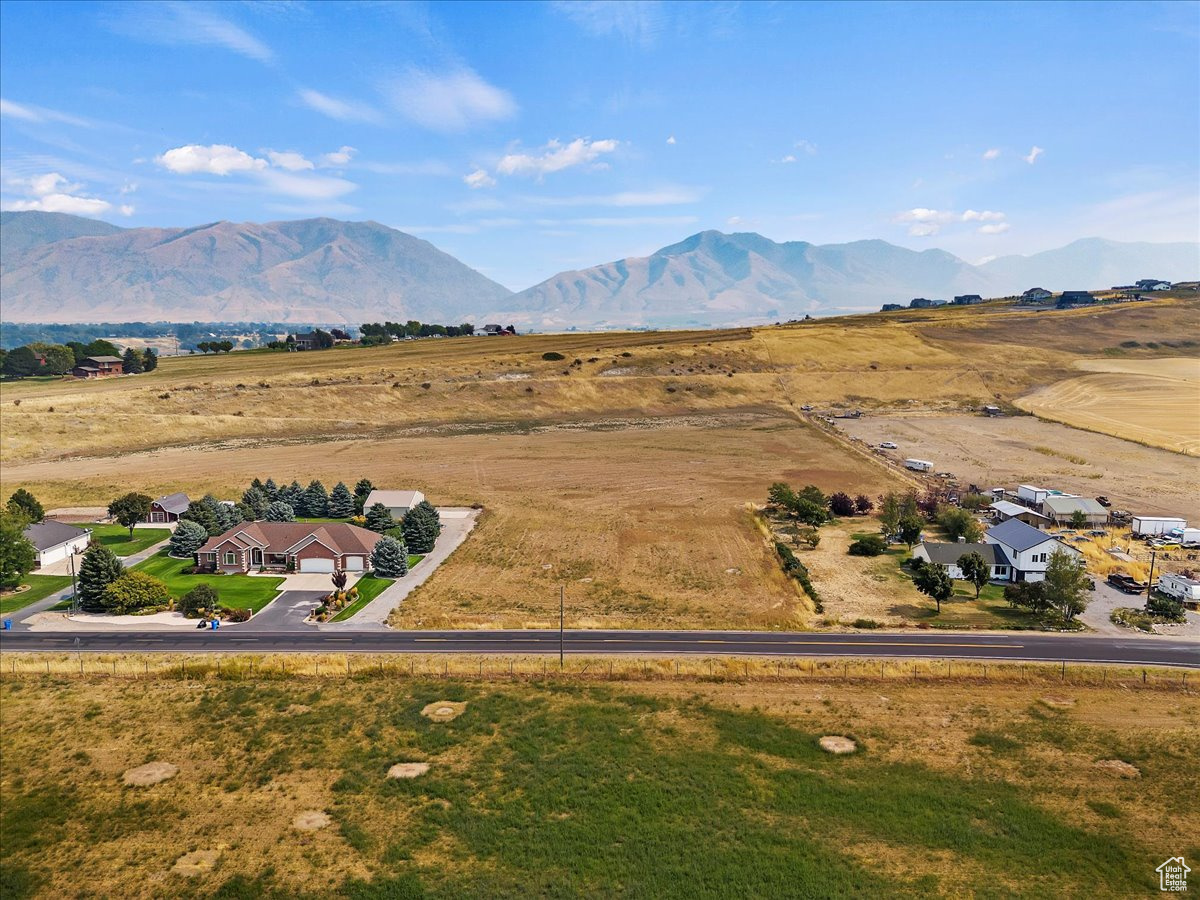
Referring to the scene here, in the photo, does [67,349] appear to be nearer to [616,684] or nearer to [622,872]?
[616,684]

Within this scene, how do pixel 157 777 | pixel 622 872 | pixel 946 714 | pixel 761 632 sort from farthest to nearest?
pixel 761 632 → pixel 946 714 → pixel 157 777 → pixel 622 872

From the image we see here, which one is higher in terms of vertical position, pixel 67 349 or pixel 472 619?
pixel 67 349

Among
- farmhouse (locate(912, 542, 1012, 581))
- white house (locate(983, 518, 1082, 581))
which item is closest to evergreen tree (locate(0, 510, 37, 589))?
farmhouse (locate(912, 542, 1012, 581))

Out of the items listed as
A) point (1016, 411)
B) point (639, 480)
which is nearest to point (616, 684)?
point (639, 480)

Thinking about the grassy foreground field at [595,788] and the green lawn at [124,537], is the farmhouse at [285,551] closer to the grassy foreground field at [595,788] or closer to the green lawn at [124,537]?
the green lawn at [124,537]

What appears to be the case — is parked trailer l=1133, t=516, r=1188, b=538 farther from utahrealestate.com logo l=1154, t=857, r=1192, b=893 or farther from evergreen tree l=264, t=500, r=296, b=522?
evergreen tree l=264, t=500, r=296, b=522

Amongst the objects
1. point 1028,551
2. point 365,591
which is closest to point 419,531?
point 365,591
